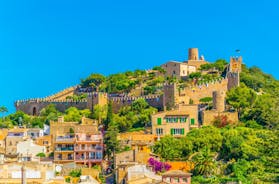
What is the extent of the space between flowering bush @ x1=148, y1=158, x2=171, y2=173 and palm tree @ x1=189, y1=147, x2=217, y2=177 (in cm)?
194

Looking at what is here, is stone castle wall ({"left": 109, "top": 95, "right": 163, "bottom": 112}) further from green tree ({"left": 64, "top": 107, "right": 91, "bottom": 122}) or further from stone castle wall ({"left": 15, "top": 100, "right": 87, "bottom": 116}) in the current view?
stone castle wall ({"left": 15, "top": 100, "right": 87, "bottom": 116})

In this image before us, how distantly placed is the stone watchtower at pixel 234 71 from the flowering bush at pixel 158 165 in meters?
18.4

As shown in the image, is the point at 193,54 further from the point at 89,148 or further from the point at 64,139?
the point at 89,148

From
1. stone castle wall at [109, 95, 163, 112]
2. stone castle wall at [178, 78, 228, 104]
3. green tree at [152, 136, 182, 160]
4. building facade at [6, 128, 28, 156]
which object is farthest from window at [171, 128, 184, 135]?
building facade at [6, 128, 28, 156]

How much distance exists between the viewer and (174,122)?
217ft

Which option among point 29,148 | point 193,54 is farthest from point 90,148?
point 193,54

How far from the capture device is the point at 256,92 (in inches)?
2975

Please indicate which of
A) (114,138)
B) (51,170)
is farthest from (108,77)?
(51,170)

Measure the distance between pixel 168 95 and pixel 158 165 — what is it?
14296mm

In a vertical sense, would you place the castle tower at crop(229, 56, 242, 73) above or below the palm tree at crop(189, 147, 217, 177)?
above

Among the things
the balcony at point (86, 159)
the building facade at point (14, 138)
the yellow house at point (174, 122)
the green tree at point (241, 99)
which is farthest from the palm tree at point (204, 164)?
the building facade at point (14, 138)

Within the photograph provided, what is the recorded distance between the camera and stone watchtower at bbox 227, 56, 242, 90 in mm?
76375

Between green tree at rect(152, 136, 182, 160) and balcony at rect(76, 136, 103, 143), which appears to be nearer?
green tree at rect(152, 136, 182, 160)

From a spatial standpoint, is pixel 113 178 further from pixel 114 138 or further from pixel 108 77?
pixel 108 77
